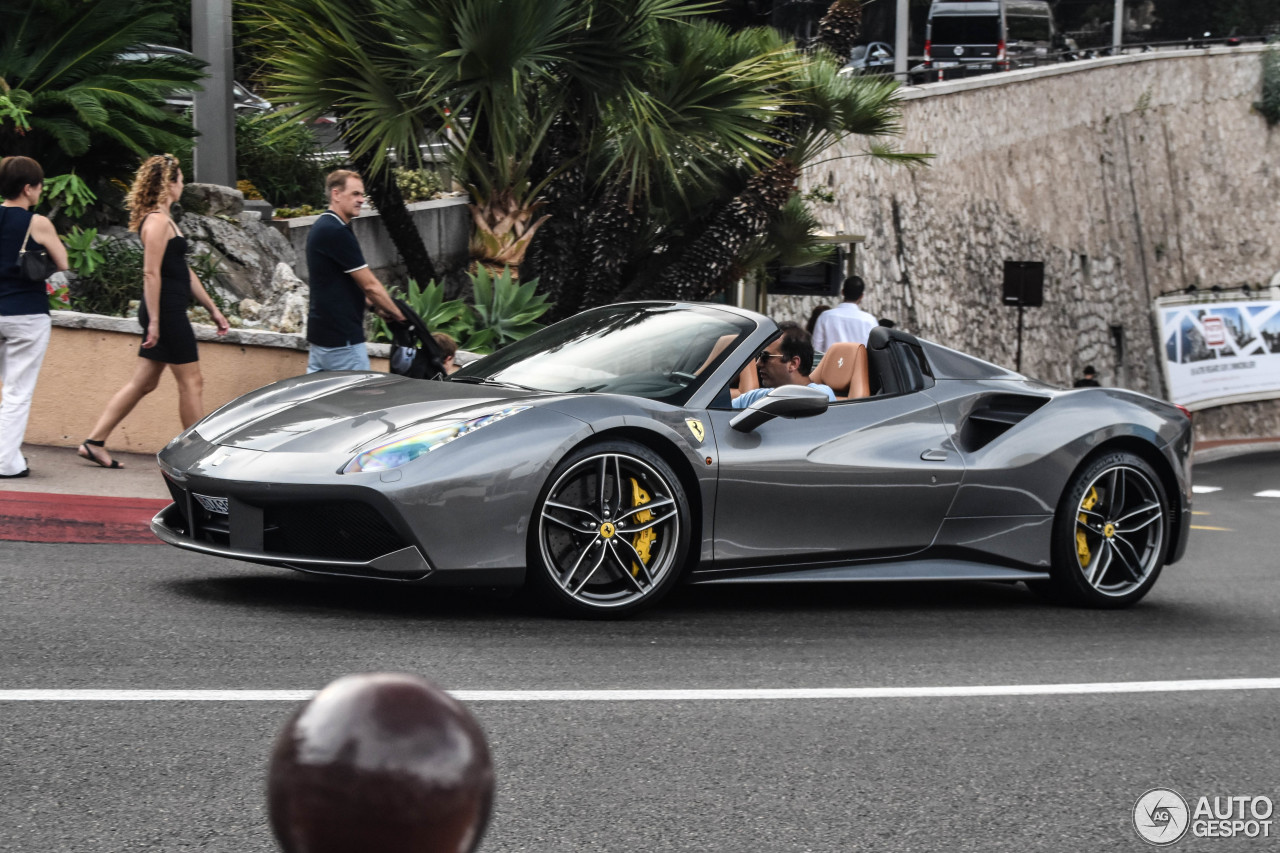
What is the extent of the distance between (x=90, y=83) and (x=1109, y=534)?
8.88 metres

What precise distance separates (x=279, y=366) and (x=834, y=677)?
5.23 meters

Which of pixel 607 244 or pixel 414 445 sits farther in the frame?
pixel 607 244

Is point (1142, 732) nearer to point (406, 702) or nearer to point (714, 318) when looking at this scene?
point (714, 318)

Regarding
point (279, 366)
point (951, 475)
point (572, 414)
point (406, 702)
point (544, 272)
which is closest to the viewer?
point (406, 702)

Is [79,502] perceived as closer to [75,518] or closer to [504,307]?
[75,518]

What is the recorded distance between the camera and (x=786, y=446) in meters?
6.03

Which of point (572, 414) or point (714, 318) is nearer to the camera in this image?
point (572, 414)

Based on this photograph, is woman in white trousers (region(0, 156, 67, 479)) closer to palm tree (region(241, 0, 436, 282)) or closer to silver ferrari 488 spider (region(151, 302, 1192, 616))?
silver ferrari 488 spider (region(151, 302, 1192, 616))

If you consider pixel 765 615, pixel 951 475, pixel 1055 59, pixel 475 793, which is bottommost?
pixel 765 615

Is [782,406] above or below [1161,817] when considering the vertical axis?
above

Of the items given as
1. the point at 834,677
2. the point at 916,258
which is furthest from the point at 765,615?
the point at 916,258

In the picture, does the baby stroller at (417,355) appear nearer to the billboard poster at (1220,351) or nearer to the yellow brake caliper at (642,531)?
the yellow brake caliper at (642,531)

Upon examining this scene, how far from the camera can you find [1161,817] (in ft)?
12.1

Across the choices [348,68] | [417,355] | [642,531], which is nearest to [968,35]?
[348,68]
